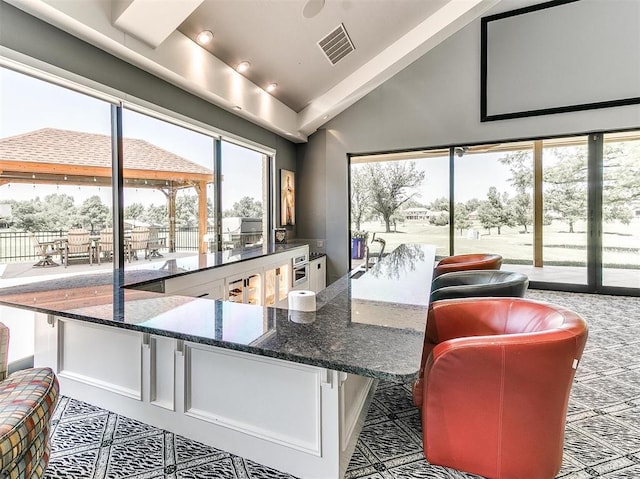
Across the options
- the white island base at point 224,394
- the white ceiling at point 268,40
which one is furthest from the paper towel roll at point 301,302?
the white ceiling at point 268,40

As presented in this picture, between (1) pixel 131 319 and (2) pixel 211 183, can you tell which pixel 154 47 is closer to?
(2) pixel 211 183

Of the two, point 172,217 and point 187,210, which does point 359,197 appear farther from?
point 172,217

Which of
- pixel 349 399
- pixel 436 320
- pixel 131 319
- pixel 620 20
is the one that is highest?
pixel 620 20

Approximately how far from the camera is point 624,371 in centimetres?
264

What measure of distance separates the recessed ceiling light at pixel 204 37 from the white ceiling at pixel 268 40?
43 millimetres

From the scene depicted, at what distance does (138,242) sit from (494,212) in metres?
5.25

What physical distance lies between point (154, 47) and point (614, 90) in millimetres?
5915

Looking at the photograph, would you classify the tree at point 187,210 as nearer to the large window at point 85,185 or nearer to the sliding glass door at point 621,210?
the large window at point 85,185

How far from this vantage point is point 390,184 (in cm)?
611

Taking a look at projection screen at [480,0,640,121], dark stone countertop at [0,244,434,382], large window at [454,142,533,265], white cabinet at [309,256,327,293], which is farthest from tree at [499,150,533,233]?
dark stone countertop at [0,244,434,382]

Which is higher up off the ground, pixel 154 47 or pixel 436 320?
pixel 154 47

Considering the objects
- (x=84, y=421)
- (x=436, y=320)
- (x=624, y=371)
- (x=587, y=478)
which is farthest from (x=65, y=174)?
(x=624, y=371)

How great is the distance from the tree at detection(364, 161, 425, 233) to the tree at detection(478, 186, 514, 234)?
1122mm

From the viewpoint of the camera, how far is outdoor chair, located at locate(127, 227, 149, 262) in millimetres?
3269
